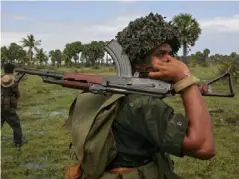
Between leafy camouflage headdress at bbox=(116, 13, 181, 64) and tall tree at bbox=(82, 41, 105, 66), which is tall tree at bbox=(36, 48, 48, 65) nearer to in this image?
tall tree at bbox=(82, 41, 105, 66)

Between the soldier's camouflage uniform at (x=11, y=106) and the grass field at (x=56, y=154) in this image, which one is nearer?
the grass field at (x=56, y=154)

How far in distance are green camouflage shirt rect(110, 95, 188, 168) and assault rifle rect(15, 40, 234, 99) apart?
0.05 m

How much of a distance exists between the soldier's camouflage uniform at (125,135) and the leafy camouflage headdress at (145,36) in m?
0.26

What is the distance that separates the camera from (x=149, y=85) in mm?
1806

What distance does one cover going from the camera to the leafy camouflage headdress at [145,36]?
195 cm

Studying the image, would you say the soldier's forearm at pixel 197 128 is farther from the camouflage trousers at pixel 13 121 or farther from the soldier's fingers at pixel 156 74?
the camouflage trousers at pixel 13 121

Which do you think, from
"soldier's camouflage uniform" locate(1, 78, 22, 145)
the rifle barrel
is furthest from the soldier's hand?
"soldier's camouflage uniform" locate(1, 78, 22, 145)

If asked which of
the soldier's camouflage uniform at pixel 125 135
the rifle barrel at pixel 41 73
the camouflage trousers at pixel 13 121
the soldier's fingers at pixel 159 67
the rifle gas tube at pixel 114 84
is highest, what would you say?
the soldier's fingers at pixel 159 67

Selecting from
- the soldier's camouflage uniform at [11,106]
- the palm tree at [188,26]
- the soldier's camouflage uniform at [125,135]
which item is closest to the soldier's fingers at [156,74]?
the soldier's camouflage uniform at [125,135]

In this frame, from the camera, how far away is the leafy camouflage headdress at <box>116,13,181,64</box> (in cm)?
195

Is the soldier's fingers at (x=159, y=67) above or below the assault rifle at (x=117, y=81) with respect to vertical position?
above

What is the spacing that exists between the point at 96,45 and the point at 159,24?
8167cm

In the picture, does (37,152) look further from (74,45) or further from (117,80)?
(74,45)

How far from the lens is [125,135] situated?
6.31 feet
